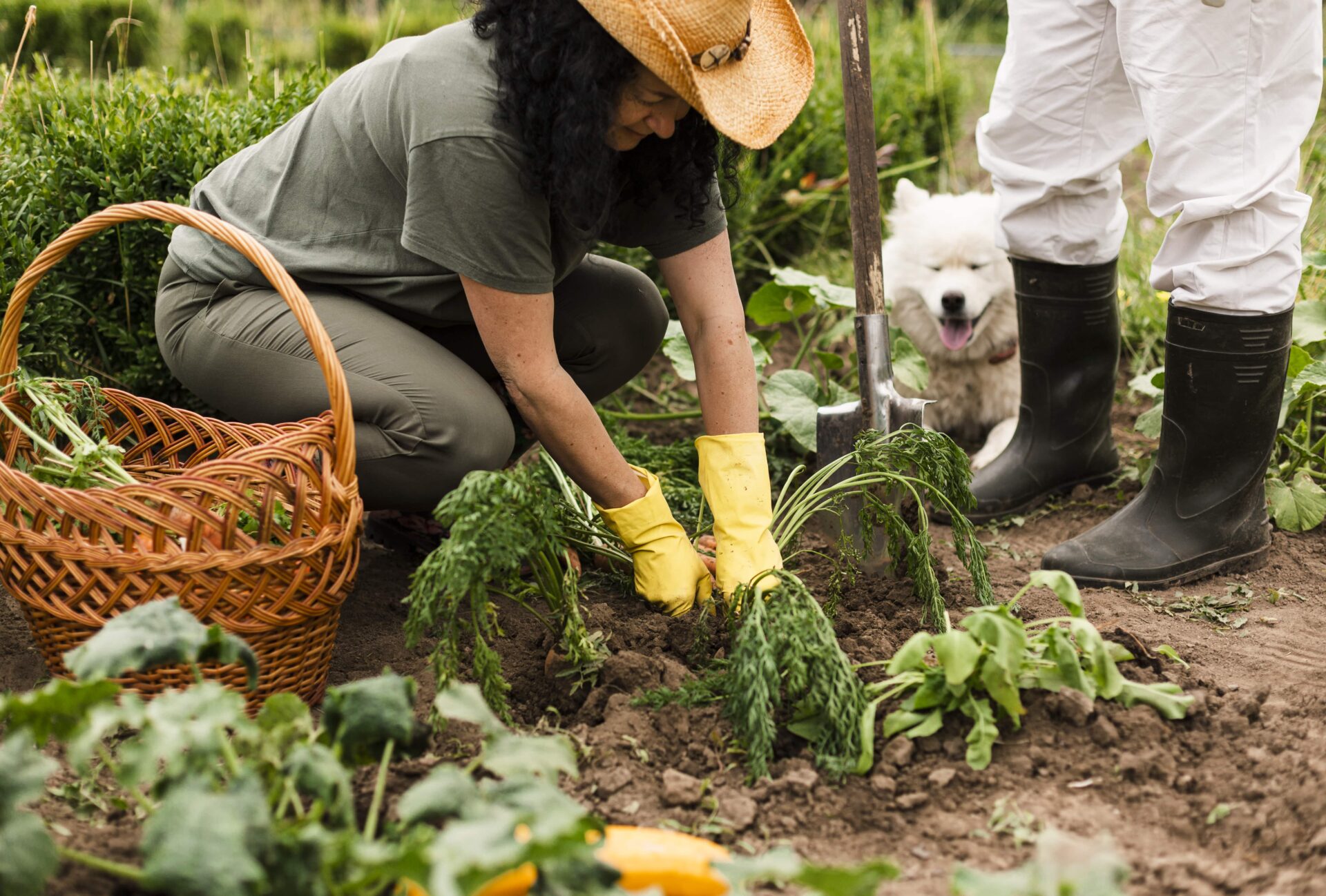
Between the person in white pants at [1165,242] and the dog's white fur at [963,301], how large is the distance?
1.77 ft

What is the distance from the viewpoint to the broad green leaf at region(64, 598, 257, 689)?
1339 mm

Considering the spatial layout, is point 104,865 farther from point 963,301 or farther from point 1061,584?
point 963,301

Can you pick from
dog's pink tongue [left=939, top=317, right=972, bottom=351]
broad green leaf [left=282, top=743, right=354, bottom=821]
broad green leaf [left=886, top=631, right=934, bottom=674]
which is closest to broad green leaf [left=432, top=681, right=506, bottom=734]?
broad green leaf [left=282, top=743, right=354, bottom=821]

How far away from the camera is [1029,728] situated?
180 cm

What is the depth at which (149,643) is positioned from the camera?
136 cm

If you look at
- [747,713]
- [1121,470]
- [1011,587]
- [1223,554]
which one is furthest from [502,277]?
[1121,470]

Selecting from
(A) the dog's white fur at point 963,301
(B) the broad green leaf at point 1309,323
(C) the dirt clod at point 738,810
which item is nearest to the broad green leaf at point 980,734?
(C) the dirt clod at point 738,810

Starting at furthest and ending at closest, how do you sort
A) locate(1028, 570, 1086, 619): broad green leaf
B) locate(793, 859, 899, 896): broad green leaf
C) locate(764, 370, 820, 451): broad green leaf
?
locate(764, 370, 820, 451): broad green leaf
locate(1028, 570, 1086, 619): broad green leaf
locate(793, 859, 899, 896): broad green leaf

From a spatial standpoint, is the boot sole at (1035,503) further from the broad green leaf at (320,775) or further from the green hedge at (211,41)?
the green hedge at (211,41)

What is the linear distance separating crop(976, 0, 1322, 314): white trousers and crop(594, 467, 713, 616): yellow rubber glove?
1.21 meters

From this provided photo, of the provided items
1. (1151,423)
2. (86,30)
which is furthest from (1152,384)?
(86,30)

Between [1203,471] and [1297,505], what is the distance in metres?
0.43

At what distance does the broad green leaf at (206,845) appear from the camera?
1.08 meters

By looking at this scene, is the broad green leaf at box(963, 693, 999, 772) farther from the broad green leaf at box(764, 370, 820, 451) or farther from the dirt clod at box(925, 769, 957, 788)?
the broad green leaf at box(764, 370, 820, 451)
